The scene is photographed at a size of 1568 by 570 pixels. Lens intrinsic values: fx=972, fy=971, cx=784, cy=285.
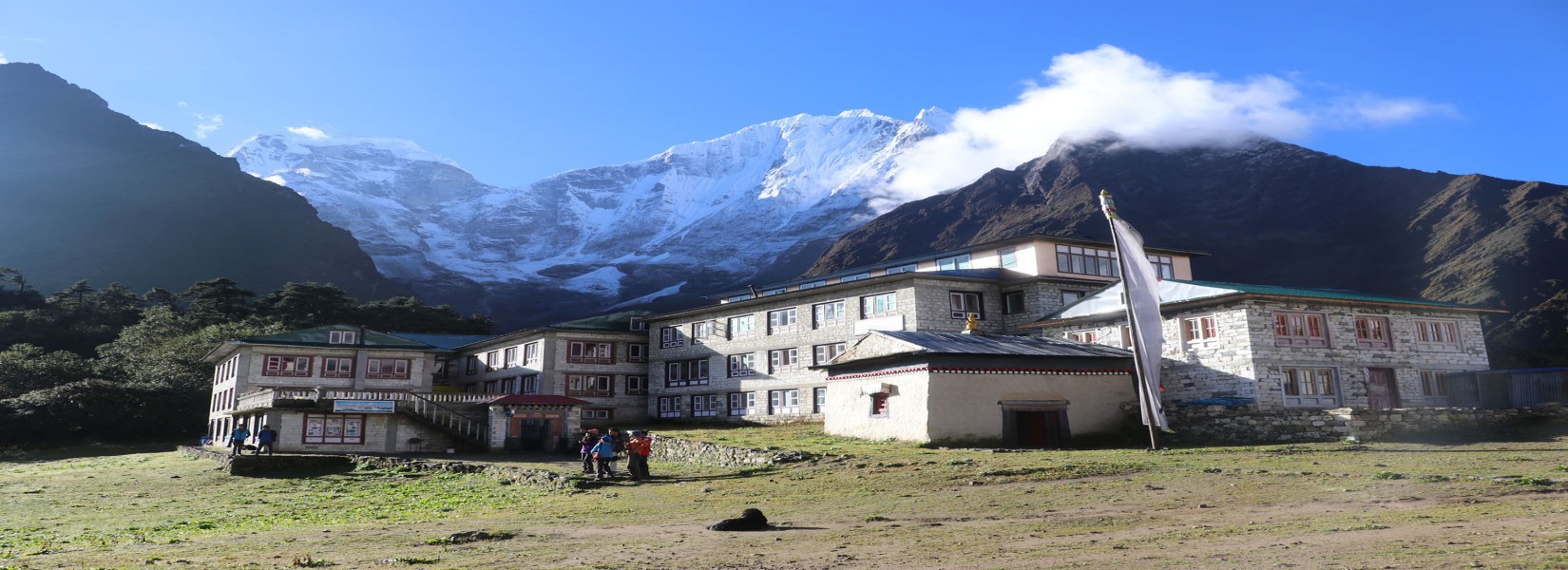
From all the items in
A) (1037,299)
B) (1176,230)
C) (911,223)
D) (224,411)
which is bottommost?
(224,411)

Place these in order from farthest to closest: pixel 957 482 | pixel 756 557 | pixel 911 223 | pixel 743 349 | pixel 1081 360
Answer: pixel 911 223, pixel 743 349, pixel 1081 360, pixel 957 482, pixel 756 557

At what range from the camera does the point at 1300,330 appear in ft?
118

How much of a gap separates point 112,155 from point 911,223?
152 m

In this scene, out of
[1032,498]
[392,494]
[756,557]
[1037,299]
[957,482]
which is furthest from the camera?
[1037,299]

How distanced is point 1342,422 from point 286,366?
50.5 meters

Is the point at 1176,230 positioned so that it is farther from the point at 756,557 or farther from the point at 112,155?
the point at 112,155

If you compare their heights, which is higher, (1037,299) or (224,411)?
(1037,299)

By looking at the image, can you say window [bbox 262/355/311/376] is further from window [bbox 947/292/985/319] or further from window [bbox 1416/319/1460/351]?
window [bbox 1416/319/1460/351]

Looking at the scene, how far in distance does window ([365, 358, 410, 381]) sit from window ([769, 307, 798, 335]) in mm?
21485

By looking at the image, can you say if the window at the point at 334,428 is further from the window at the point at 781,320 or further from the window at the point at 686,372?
the window at the point at 781,320

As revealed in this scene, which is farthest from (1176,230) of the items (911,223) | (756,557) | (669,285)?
(756,557)

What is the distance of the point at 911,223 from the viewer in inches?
7633

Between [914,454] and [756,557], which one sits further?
[914,454]

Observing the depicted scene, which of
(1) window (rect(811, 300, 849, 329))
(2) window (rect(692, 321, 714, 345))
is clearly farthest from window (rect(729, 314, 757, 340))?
(1) window (rect(811, 300, 849, 329))
